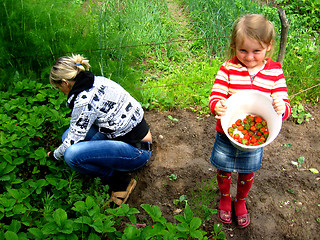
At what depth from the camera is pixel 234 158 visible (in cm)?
204

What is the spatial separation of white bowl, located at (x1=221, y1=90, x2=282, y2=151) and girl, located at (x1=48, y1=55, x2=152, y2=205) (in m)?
0.73

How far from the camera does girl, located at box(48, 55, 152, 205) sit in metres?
2.15

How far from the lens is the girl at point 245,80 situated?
69.2 inches

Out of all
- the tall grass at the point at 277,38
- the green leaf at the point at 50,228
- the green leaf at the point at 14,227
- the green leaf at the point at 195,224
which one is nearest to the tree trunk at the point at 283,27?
the tall grass at the point at 277,38

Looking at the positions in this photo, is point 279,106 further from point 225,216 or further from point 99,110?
point 99,110

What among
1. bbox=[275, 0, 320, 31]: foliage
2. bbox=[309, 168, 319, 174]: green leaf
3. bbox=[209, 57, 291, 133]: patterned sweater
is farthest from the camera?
bbox=[275, 0, 320, 31]: foliage

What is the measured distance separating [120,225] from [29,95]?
1.62m

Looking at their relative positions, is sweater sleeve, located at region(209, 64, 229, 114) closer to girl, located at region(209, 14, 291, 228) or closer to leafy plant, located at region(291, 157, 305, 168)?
girl, located at region(209, 14, 291, 228)

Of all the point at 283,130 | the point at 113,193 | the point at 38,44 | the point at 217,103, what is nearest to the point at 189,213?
the point at 217,103

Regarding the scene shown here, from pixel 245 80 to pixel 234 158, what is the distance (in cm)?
50

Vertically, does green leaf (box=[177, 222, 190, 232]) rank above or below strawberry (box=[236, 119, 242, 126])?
below

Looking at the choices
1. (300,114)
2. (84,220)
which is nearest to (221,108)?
(84,220)

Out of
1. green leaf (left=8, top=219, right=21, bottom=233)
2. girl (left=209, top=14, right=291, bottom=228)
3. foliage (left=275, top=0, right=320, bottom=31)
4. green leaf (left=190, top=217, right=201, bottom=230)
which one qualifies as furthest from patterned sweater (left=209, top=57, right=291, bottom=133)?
foliage (left=275, top=0, right=320, bottom=31)

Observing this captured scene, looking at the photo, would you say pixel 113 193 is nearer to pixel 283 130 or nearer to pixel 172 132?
pixel 172 132
